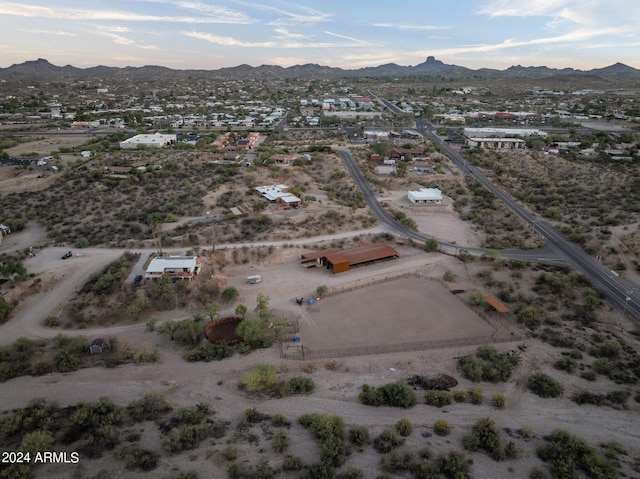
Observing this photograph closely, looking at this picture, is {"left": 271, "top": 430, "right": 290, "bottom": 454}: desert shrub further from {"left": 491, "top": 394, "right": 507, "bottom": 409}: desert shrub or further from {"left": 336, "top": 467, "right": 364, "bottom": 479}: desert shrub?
{"left": 491, "top": 394, "right": 507, "bottom": 409}: desert shrub

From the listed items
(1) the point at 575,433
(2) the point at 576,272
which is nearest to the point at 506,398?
(1) the point at 575,433

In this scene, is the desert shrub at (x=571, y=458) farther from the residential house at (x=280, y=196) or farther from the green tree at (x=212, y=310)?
the residential house at (x=280, y=196)

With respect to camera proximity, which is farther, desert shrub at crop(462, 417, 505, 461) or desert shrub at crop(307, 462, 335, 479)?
desert shrub at crop(462, 417, 505, 461)

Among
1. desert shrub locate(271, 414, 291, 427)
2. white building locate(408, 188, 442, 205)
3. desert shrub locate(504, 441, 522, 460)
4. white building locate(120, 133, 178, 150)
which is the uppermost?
white building locate(120, 133, 178, 150)

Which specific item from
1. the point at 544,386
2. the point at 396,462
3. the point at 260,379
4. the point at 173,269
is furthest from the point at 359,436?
the point at 173,269

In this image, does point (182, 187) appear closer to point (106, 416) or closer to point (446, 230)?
point (446, 230)

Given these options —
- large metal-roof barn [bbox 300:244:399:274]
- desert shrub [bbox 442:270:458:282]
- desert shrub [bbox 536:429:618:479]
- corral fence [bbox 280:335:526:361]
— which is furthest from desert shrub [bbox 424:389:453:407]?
large metal-roof barn [bbox 300:244:399:274]
